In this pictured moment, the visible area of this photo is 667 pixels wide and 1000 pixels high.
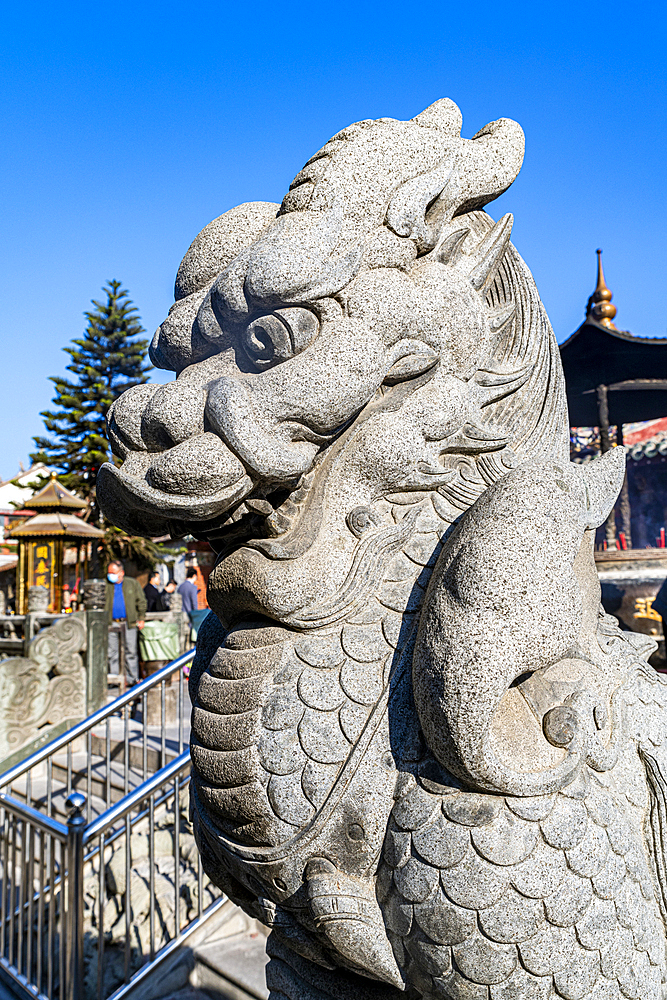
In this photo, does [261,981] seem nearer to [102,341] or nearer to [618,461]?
[618,461]

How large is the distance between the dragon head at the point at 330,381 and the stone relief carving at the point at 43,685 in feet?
22.2

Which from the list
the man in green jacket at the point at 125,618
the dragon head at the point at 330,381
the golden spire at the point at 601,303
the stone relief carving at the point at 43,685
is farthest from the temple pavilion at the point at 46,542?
the dragon head at the point at 330,381

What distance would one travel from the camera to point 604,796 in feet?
5.16

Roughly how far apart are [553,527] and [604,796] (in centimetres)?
57

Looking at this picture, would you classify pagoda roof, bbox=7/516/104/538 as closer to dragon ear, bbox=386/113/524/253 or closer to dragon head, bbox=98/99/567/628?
dragon head, bbox=98/99/567/628

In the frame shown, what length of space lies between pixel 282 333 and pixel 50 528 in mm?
11195

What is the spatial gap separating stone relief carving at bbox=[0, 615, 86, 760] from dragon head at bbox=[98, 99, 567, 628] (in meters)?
6.77

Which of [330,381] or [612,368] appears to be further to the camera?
[612,368]

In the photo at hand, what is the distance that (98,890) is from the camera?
14.5ft

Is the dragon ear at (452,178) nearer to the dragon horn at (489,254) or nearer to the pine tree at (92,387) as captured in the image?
the dragon horn at (489,254)

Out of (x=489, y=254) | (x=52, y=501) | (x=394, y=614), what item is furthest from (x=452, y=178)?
(x=52, y=501)

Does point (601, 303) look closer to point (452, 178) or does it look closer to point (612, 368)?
point (612, 368)

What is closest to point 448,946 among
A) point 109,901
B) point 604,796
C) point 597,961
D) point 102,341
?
point 597,961

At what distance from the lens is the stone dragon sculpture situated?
1.46 meters
